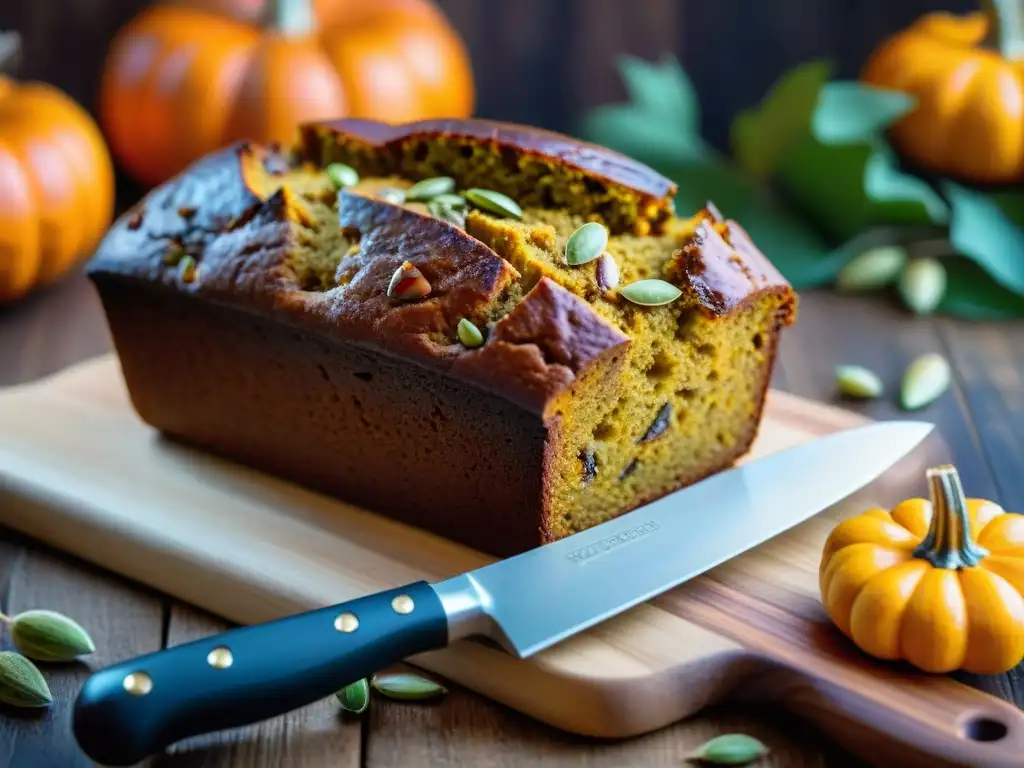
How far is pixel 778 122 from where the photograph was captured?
3.65 m

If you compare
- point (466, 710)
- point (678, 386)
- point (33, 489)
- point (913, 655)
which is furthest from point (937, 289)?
point (33, 489)

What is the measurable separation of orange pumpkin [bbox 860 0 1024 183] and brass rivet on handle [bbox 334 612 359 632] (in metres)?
2.68

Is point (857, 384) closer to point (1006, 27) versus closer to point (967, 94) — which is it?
point (967, 94)

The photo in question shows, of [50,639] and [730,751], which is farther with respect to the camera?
[50,639]

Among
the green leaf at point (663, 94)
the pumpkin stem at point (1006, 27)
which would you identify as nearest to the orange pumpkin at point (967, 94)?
the pumpkin stem at point (1006, 27)

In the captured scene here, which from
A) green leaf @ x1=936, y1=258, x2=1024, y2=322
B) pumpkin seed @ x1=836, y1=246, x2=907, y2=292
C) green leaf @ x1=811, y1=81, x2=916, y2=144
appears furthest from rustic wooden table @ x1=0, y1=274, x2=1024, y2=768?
green leaf @ x1=811, y1=81, x2=916, y2=144

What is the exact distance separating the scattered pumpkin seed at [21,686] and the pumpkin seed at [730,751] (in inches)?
39.2

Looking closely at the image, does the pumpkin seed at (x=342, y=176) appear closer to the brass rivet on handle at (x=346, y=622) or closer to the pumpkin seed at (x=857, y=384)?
the brass rivet on handle at (x=346, y=622)

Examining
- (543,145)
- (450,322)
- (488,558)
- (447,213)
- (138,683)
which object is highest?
(543,145)

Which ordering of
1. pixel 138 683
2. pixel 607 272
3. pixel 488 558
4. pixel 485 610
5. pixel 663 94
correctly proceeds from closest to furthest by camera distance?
pixel 138 683, pixel 485 610, pixel 607 272, pixel 488 558, pixel 663 94

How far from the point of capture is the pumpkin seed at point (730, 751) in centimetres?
182

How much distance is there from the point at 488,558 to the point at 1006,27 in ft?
8.29

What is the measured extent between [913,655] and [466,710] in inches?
26.9

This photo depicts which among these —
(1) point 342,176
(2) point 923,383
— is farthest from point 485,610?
(2) point 923,383
